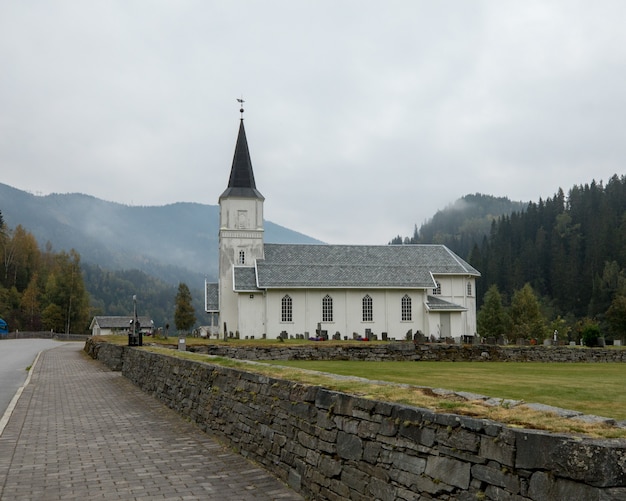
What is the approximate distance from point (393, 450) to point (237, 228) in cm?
5277

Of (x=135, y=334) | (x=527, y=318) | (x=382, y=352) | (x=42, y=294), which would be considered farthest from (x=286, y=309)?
(x=42, y=294)

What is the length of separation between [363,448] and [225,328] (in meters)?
48.8

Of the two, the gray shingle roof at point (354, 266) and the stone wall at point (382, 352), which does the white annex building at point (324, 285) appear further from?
the stone wall at point (382, 352)

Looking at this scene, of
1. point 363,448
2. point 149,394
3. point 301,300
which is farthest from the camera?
point 301,300

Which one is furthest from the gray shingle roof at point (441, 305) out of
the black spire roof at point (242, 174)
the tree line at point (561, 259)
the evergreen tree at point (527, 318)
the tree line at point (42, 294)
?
the tree line at point (42, 294)

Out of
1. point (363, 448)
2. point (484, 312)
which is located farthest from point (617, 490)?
point (484, 312)

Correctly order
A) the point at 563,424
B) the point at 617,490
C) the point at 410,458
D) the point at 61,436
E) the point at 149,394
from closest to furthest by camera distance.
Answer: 1. the point at 617,490
2. the point at 563,424
3. the point at 410,458
4. the point at 61,436
5. the point at 149,394

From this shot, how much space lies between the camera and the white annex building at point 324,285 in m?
53.1

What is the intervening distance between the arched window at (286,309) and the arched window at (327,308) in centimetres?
292

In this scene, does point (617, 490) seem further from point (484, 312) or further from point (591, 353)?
point (484, 312)

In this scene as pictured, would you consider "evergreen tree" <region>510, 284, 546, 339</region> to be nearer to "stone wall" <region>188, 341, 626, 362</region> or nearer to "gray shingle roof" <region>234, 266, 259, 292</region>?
"gray shingle roof" <region>234, 266, 259, 292</region>

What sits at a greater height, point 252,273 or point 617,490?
point 252,273

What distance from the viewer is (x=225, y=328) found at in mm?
54312

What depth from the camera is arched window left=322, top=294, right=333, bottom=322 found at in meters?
53.7
